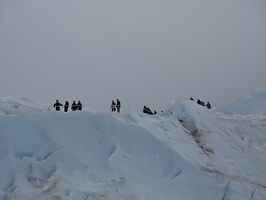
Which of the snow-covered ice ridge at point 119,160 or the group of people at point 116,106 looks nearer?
the snow-covered ice ridge at point 119,160

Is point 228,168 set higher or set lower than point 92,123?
lower

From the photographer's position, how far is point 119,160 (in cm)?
1630

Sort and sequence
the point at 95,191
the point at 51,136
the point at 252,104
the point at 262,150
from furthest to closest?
the point at 252,104
the point at 262,150
the point at 51,136
the point at 95,191

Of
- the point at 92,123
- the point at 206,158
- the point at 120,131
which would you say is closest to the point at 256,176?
the point at 206,158

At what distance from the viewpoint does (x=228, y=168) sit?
1872 cm

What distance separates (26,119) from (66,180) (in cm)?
411

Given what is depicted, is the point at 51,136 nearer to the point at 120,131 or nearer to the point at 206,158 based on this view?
the point at 120,131

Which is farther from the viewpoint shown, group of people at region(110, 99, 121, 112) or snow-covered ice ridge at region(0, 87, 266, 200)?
group of people at region(110, 99, 121, 112)

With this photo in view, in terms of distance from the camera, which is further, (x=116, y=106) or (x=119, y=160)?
(x=116, y=106)

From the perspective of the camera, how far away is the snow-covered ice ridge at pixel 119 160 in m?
14.3

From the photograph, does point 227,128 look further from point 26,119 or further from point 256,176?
point 26,119

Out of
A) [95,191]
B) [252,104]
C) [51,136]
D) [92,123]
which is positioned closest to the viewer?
[95,191]

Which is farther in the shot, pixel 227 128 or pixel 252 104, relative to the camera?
pixel 252 104

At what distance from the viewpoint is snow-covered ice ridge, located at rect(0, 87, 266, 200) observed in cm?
1428
